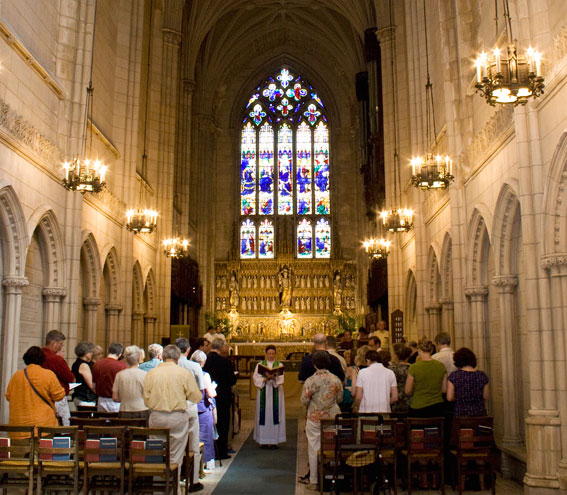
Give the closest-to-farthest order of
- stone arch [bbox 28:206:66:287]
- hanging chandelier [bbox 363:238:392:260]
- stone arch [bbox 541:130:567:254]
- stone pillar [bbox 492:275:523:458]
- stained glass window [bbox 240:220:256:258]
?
1. stone arch [bbox 541:130:567:254]
2. stone pillar [bbox 492:275:523:458]
3. stone arch [bbox 28:206:66:287]
4. hanging chandelier [bbox 363:238:392:260]
5. stained glass window [bbox 240:220:256:258]

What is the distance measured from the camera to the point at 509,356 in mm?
10273

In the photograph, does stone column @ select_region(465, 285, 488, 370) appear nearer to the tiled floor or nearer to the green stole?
the tiled floor

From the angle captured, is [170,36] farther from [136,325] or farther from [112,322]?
[112,322]

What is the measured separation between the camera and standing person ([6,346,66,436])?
7.41m

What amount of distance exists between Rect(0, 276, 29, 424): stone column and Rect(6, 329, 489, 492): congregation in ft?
5.70

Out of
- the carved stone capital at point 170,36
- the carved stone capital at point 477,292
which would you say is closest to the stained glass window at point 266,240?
the carved stone capital at point 170,36

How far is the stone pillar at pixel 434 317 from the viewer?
1580 cm

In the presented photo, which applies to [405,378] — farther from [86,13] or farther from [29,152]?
[86,13]

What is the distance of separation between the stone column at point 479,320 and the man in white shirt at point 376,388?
358 centimetres

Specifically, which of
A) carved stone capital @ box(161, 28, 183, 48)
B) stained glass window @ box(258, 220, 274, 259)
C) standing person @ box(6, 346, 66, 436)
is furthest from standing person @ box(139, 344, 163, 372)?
stained glass window @ box(258, 220, 274, 259)

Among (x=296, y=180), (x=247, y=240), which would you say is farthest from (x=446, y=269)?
(x=296, y=180)

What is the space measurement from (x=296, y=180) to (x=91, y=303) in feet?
63.3

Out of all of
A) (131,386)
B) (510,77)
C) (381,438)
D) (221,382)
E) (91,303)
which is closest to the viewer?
(510,77)

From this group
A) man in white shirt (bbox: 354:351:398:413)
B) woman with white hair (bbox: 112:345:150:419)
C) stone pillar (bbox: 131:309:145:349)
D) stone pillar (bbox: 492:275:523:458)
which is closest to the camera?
woman with white hair (bbox: 112:345:150:419)
